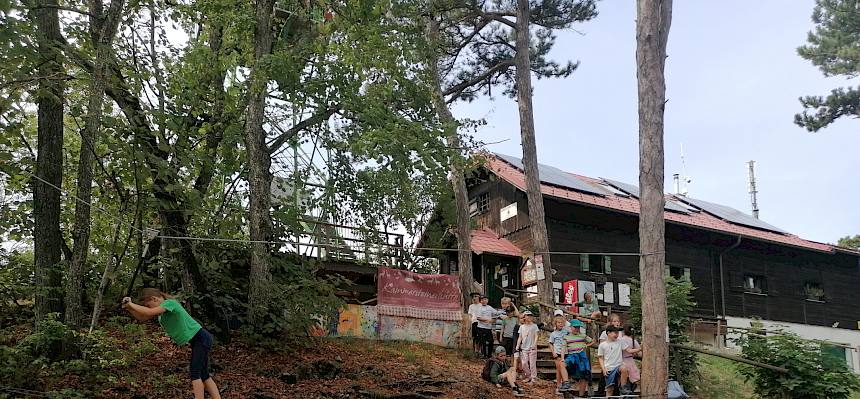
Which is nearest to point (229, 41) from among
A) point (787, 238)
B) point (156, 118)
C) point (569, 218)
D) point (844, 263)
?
point (156, 118)

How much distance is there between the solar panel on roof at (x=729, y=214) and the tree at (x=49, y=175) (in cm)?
2501

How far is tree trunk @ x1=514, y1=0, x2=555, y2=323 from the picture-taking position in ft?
59.4

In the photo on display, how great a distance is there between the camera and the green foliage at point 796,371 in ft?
38.9

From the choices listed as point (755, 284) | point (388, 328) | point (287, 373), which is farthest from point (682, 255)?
point (287, 373)

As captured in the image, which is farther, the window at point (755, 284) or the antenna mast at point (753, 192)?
the antenna mast at point (753, 192)

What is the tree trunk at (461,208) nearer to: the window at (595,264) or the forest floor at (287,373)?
the forest floor at (287,373)

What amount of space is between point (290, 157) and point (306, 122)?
1143mm

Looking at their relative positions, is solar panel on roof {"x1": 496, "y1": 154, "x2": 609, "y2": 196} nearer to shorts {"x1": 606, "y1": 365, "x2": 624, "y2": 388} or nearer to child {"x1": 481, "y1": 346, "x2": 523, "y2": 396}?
child {"x1": 481, "y1": 346, "x2": 523, "y2": 396}

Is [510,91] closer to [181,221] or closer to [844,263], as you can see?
[181,221]

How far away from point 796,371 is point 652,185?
15.3 feet

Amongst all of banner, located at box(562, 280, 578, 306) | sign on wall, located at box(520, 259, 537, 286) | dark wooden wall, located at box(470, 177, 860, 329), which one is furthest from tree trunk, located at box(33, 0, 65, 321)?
dark wooden wall, located at box(470, 177, 860, 329)

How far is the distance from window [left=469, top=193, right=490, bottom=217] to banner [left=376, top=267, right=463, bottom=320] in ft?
29.7

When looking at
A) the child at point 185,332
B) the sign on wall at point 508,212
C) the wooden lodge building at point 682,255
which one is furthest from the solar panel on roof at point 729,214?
the child at point 185,332

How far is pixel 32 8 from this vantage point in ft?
28.6
